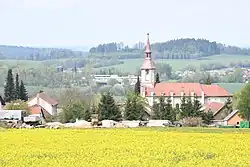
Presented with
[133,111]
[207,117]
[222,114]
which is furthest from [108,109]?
[222,114]

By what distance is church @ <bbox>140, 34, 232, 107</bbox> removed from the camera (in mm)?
134500

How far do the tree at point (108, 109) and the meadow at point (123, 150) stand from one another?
138 feet

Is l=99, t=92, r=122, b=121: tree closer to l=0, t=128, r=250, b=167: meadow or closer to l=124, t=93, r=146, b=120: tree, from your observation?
l=124, t=93, r=146, b=120: tree

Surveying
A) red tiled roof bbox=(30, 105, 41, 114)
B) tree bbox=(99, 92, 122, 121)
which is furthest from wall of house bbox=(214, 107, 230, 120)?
tree bbox=(99, 92, 122, 121)

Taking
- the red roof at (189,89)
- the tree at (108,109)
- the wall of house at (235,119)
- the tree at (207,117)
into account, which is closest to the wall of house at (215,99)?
the red roof at (189,89)

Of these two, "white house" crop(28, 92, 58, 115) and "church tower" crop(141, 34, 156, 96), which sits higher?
"church tower" crop(141, 34, 156, 96)

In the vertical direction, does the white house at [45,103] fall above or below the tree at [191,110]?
below

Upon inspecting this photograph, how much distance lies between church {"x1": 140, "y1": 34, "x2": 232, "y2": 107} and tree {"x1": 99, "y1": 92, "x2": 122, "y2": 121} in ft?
161

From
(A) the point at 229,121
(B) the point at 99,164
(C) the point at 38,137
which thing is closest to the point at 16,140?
(C) the point at 38,137

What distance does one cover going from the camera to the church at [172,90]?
134 metres

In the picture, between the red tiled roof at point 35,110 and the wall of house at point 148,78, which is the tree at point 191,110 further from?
the wall of house at point 148,78

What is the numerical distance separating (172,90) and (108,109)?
5919 cm

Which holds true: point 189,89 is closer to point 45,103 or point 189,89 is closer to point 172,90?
point 172,90

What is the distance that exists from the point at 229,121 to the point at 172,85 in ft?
164
